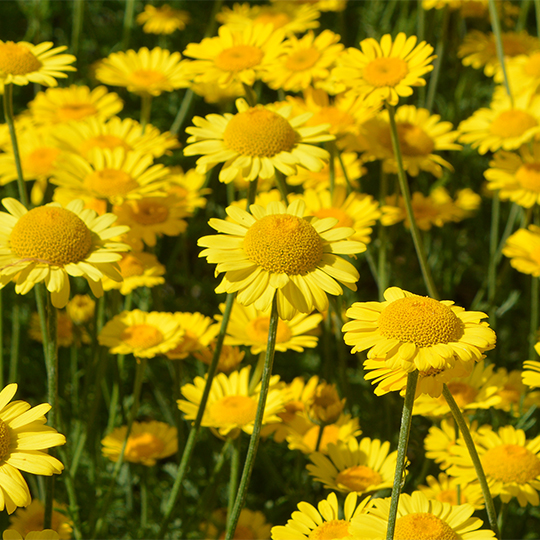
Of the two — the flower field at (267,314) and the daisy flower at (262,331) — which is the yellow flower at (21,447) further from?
the daisy flower at (262,331)

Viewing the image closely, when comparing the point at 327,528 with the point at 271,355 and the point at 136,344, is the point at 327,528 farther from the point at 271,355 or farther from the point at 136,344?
the point at 136,344

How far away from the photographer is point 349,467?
229 centimetres

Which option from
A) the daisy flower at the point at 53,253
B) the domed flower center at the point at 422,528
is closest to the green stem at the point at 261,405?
the domed flower center at the point at 422,528

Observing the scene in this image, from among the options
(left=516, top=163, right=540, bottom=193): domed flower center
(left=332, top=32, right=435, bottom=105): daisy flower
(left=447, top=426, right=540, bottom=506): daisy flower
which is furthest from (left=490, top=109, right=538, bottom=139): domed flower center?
(left=447, top=426, right=540, bottom=506): daisy flower

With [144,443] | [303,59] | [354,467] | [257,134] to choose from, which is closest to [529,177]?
[303,59]

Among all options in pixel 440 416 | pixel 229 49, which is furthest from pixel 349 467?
pixel 229 49

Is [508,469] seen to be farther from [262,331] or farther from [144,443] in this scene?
[144,443]

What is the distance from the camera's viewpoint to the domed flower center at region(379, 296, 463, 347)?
Answer: 1547mm

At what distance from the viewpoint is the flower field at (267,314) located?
174 cm

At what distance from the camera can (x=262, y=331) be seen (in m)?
2.58

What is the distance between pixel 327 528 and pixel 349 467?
0.52 m

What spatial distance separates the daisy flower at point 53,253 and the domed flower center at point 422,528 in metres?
0.95

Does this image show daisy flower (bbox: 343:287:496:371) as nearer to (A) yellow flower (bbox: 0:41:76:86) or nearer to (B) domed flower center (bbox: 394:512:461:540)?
(B) domed flower center (bbox: 394:512:461:540)

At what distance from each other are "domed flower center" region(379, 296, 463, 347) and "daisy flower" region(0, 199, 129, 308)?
2.62 feet
